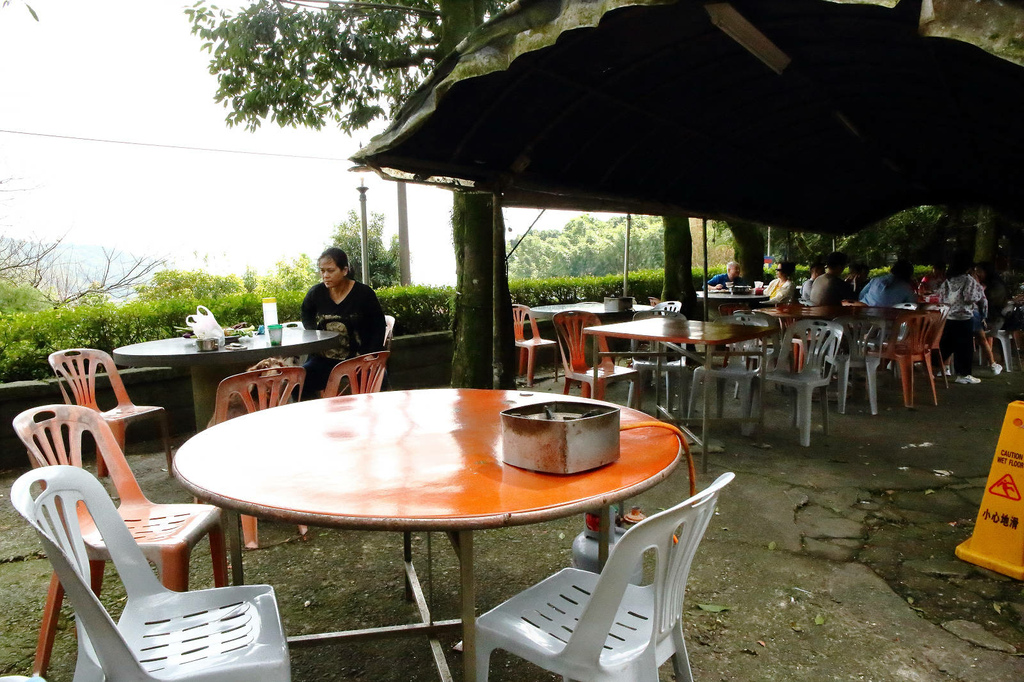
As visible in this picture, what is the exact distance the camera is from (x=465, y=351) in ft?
19.9

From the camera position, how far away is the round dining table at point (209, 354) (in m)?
3.78

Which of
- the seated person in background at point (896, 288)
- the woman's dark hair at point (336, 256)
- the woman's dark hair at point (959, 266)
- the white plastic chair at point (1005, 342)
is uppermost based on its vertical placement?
the woman's dark hair at point (336, 256)

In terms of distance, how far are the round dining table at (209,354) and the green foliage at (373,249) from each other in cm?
1430

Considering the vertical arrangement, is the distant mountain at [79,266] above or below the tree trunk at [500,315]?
above

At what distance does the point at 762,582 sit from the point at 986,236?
553 inches

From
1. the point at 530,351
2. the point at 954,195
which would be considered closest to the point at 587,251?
the point at 954,195

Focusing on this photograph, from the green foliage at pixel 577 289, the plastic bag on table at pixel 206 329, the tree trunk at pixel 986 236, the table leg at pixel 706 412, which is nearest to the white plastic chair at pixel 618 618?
the table leg at pixel 706 412

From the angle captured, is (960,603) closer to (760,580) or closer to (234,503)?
(760,580)

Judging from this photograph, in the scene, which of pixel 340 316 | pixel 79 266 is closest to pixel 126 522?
pixel 340 316

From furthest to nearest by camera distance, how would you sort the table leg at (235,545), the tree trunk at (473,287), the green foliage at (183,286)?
the green foliage at (183,286)
the tree trunk at (473,287)
the table leg at (235,545)

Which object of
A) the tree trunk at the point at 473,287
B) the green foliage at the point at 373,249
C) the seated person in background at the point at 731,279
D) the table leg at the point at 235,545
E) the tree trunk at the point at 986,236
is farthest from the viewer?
the green foliage at the point at 373,249

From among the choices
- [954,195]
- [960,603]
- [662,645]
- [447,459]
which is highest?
[954,195]

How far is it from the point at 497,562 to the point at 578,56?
2.88 m

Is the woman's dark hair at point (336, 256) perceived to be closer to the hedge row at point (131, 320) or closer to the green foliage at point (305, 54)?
the hedge row at point (131, 320)
